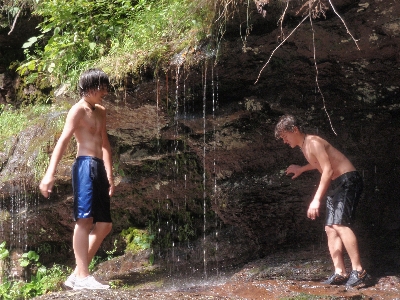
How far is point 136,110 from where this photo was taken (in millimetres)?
6848

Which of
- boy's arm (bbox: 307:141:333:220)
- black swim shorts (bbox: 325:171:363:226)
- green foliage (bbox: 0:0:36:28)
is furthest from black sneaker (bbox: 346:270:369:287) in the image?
green foliage (bbox: 0:0:36:28)

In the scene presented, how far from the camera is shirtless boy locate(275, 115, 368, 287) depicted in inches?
205

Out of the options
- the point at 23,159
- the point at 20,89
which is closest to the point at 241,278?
the point at 23,159

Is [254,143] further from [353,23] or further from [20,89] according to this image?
[20,89]

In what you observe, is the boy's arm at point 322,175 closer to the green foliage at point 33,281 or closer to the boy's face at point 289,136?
the boy's face at point 289,136

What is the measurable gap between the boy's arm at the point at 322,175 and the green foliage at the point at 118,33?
5.60 ft

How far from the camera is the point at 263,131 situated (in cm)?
684

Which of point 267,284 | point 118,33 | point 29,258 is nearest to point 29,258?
point 29,258

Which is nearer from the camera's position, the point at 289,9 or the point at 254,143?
the point at 289,9

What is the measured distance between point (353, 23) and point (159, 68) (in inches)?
83.3

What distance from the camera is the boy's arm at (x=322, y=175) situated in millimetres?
5098

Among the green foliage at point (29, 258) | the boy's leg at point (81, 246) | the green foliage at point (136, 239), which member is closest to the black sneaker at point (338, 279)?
the boy's leg at point (81, 246)

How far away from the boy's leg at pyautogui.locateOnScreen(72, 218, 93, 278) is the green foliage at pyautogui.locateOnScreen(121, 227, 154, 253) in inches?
126

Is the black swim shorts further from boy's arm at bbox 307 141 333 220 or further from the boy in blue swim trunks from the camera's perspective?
the boy in blue swim trunks
